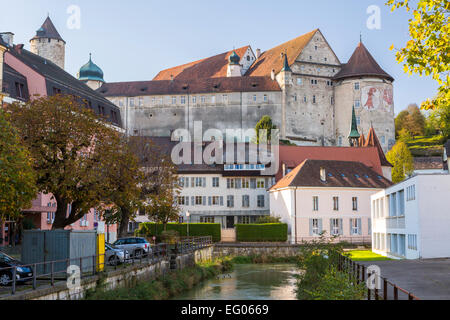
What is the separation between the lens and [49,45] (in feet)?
408

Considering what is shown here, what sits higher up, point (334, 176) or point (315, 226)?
point (334, 176)

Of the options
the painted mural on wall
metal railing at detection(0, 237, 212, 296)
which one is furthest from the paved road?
the painted mural on wall

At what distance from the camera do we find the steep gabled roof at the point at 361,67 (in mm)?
113375

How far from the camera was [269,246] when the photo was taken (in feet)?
175

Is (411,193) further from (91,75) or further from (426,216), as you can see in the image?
(91,75)

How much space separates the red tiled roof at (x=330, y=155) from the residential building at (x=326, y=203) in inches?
642

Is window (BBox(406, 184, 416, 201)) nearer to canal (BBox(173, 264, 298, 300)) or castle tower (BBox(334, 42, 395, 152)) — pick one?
canal (BBox(173, 264, 298, 300))

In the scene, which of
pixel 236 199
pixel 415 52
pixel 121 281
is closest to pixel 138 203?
pixel 121 281

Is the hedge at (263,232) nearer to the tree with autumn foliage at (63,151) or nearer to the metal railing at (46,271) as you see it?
the metal railing at (46,271)

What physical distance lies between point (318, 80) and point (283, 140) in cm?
1625

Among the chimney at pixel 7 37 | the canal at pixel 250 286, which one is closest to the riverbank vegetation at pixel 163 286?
the canal at pixel 250 286

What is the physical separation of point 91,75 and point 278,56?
42.3 metres

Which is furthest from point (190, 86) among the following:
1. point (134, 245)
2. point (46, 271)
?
point (46, 271)

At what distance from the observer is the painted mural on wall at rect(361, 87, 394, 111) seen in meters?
113
